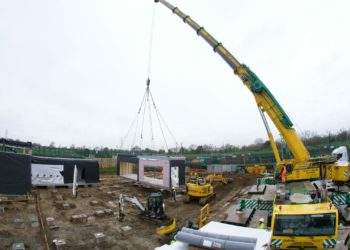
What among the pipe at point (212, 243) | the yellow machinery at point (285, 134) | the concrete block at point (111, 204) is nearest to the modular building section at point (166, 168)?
the concrete block at point (111, 204)

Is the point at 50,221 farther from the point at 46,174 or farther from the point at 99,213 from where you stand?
the point at 46,174

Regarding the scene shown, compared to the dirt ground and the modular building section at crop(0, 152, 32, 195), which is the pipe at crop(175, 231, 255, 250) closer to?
the dirt ground

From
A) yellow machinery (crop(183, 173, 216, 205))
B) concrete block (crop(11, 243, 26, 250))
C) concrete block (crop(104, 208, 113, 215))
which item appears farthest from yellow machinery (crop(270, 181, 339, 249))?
yellow machinery (crop(183, 173, 216, 205))

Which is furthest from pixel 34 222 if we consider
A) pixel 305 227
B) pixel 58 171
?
pixel 305 227

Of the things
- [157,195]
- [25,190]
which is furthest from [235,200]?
[25,190]

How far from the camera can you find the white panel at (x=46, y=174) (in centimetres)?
2531

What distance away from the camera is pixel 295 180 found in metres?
17.8

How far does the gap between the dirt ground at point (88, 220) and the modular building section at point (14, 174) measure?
108cm

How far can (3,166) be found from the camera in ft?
63.6

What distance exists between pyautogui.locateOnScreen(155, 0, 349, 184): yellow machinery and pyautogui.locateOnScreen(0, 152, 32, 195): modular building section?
17.0 m

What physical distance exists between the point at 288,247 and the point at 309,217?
1258 mm

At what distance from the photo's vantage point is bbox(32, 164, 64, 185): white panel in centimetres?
2531

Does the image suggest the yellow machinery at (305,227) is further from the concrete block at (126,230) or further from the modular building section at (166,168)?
the modular building section at (166,168)

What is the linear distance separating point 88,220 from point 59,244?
464 cm
